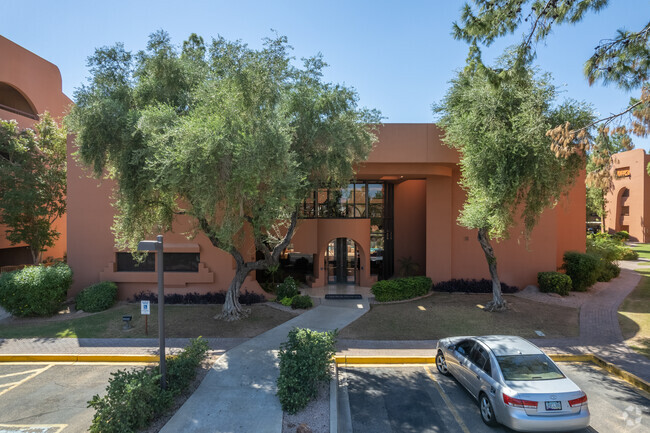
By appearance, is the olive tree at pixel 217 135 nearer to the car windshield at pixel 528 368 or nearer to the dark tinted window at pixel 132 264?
the dark tinted window at pixel 132 264

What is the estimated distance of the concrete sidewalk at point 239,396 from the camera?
18.7 ft

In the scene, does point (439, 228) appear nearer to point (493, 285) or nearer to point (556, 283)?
point (493, 285)

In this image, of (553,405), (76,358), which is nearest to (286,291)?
(76,358)

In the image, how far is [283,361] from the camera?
6621mm

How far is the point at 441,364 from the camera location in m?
8.05

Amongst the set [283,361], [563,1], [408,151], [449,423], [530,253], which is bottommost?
[449,423]

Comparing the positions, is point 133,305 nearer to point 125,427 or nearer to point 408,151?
point 125,427

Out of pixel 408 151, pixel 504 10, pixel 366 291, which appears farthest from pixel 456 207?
pixel 504 10

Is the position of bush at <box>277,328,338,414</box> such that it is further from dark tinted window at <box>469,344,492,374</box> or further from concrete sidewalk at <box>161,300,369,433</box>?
dark tinted window at <box>469,344,492,374</box>

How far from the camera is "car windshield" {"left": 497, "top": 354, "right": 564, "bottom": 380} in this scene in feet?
18.6

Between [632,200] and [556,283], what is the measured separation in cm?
3975

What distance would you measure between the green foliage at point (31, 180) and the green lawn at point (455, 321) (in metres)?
16.9

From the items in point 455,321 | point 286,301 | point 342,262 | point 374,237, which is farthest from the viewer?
point 374,237

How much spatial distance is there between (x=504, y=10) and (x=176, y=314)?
13.8 metres
